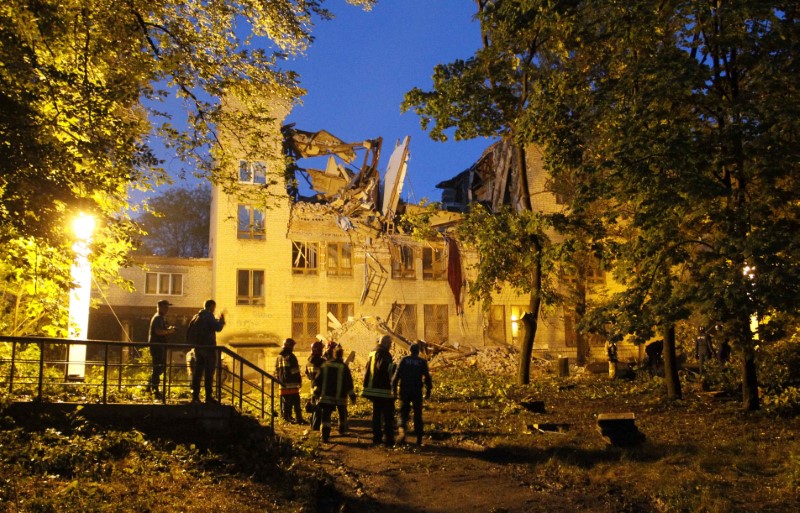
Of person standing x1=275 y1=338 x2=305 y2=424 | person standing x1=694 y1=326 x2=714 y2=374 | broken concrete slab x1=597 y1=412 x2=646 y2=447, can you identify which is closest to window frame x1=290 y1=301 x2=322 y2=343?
person standing x1=694 y1=326 x2=714 y2=374

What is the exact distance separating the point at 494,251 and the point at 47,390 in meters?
11.1

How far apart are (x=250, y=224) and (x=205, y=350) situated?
21244mm

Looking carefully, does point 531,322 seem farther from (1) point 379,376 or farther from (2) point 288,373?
(1) point 379,376

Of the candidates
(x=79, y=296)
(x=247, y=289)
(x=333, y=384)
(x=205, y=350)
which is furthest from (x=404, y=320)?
(x=205, y=350)

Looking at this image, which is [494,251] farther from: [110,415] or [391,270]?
[391,270]

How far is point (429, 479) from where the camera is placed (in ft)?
31.1

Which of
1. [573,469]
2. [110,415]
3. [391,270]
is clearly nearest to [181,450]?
[110,415]

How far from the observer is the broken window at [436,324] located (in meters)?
35.0

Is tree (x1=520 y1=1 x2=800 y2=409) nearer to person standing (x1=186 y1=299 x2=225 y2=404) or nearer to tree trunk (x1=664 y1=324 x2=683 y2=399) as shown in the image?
tree trunk (x1=664 y1=324 x2=683 y2=399)

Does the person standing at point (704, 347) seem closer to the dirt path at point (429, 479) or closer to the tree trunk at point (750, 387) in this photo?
the tree trunk at point (750, 387)

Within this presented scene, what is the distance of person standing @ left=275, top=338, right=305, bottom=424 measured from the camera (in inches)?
550

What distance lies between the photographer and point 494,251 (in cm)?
1806

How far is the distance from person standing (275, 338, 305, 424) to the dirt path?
238 centimetres

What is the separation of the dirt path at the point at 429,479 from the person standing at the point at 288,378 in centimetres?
238
